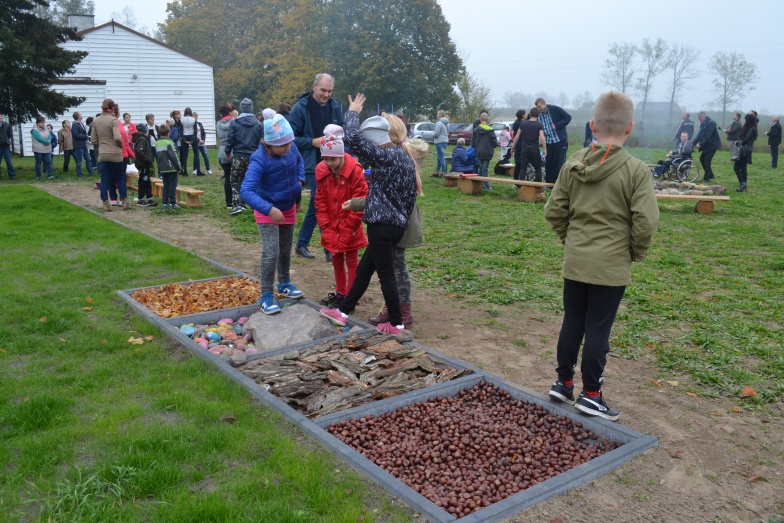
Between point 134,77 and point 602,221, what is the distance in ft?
122

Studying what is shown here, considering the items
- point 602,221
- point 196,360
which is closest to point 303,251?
point 196,360

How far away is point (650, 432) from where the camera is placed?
4203 mm

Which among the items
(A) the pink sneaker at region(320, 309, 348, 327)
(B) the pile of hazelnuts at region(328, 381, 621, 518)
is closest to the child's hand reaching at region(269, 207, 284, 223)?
(A) the pink sneaker at region(320, 309, 348, 327)

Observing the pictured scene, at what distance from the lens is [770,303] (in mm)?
7078

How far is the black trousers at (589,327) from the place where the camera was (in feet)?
13.7

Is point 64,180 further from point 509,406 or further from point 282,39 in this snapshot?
point 282,39

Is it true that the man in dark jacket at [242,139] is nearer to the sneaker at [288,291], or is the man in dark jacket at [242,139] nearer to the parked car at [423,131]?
the sneaker at [288,291]

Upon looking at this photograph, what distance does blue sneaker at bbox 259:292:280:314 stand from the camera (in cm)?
628

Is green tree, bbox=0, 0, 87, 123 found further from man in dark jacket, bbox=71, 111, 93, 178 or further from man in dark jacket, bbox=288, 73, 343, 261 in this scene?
man in dark jacket, bbox=288, 73, 343, 261

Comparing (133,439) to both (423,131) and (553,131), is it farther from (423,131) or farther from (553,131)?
(423,131)

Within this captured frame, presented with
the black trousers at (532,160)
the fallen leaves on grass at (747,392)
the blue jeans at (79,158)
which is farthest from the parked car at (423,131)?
the fallen leaves on grass at (747,392)

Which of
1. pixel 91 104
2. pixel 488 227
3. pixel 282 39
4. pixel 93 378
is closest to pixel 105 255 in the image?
pixel 93 378

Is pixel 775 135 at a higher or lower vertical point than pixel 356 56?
lower

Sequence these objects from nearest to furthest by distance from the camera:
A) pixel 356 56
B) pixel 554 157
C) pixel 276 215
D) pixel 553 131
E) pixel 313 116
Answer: pixel 276 215
pixel 313 116
pixel 553 131
pixel 554 157
pixel 356 56
